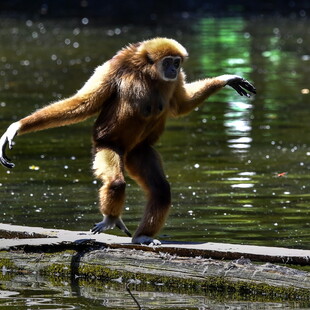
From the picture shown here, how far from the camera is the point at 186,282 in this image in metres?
7.94

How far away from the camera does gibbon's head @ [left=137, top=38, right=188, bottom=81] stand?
901cm

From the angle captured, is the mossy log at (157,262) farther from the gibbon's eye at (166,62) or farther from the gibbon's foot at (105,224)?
the gibbon's eye at (166,62)

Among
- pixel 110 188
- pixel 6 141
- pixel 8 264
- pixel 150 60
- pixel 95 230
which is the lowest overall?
pixel 8 264

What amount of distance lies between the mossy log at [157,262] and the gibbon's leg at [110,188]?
0.15 metres

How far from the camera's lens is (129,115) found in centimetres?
904

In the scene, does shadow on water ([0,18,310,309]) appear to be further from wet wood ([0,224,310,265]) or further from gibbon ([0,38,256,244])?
gibbon ([0,38,256,244])

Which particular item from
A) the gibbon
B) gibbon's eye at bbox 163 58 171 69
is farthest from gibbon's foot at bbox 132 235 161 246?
gibbon's eye at bbox 163 58 171 69

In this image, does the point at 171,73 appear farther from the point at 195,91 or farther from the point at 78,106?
the point at 78,106

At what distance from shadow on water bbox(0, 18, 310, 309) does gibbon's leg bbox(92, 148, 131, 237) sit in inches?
31.3

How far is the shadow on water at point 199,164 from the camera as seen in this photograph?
10.2 metres

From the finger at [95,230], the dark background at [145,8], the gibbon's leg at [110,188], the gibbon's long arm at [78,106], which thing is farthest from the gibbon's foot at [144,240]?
the dark background at [145,8]

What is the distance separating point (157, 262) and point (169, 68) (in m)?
1.81

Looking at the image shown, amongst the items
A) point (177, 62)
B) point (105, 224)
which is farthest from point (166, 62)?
point (105, 224)

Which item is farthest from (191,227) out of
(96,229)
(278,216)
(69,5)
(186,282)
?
(69,5)
